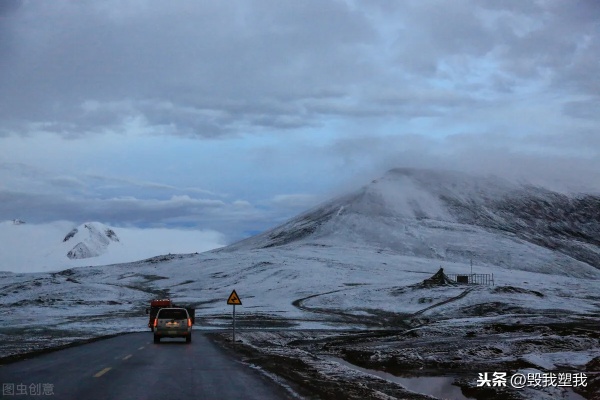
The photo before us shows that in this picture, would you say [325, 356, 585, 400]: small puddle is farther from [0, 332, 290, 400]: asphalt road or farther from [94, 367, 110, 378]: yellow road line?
[94, 367, 110, 378]: yellow road line

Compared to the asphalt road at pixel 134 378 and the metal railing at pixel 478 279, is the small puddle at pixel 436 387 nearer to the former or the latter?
the asphalt road at pixel 134 378

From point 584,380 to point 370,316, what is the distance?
65732 millimetres

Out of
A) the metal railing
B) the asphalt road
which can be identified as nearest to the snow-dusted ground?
the metal railing

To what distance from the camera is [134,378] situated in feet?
63.9

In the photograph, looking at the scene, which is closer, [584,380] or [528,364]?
[584,380]

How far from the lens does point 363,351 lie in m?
34.6

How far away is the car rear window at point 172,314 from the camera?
1591 inches

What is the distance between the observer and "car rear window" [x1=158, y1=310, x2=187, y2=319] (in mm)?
40406

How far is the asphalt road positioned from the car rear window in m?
11.7

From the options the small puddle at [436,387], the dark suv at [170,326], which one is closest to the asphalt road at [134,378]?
the small puddle at [436,387]

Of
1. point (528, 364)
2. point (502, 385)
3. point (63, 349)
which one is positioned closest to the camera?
point (502, 385)

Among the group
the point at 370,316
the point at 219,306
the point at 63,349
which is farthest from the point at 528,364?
the point at 219,306

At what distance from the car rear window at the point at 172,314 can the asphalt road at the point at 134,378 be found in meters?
11.7

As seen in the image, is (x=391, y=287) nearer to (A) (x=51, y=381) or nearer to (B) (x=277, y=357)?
(B) (x=277, y=357)
